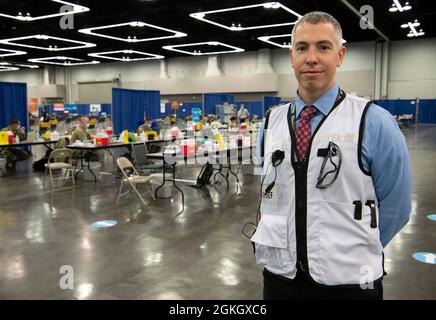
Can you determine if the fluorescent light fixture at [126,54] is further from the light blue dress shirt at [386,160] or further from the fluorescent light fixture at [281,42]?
the light blue dress shirt at [386,160]

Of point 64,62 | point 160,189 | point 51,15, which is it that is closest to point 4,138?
point 160,189

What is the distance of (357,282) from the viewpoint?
1178mm

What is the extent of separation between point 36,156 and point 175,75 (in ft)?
47.9

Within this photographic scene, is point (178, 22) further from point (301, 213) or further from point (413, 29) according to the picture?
point (301, 213)

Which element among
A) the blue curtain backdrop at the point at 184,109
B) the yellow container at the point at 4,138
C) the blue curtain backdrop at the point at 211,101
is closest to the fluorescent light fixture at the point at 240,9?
the blue curtain backdrop at the point at 211,101

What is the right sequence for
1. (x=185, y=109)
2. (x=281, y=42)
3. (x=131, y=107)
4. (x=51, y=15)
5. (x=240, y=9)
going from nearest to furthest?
(x=131, y=107)
(x=240, y=9)
(x=51, y=15)
(x=281, y=42)
(x=185, y=109)

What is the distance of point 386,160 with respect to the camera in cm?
115

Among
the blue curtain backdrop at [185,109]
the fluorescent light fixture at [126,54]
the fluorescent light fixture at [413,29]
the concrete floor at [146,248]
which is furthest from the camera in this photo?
the blue curtain backdrop at [185,109]

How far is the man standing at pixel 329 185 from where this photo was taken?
1.15m

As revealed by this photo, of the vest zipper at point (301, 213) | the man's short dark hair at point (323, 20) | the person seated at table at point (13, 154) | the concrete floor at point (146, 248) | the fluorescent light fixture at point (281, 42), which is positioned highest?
the fluorescent light fixture at point (281, 42)

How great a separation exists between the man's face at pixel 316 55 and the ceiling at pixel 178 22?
12011 mm

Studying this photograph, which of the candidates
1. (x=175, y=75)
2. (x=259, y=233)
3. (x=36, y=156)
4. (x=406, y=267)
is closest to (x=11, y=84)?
(x=36, y=156)

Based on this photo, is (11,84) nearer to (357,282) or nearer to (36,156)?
(36,156)

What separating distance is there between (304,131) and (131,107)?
36.2ft
